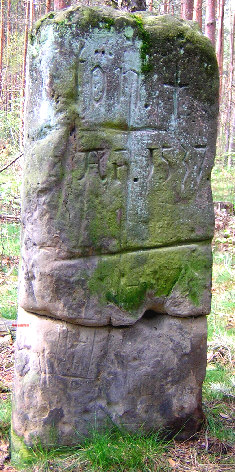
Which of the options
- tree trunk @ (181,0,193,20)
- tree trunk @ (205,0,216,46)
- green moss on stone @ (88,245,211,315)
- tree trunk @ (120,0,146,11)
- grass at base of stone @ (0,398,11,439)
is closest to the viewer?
green moss on stone @ (88,245,211,315)

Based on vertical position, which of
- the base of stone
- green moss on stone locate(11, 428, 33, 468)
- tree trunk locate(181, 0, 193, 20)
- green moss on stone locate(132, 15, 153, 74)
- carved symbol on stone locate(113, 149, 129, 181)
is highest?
tree trunk locate(181, 0, 193, 20)

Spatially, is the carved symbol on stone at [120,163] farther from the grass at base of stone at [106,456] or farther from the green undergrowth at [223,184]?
the green undergrowth at [223,184]

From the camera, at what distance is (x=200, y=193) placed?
8.30 ft

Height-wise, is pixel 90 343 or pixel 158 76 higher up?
pixel 158 76

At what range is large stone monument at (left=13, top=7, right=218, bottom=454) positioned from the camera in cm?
225

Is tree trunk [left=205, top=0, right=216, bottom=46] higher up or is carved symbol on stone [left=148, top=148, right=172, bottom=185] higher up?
tree trunk [left=205, top=0, right=216, bottom=46]

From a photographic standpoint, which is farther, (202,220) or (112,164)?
(202,220)

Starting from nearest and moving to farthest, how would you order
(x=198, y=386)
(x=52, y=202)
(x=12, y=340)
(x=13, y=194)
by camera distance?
(x=52, y=202) → (x=198, y=386) → (x=12, y=340) → (x=13, y=194)

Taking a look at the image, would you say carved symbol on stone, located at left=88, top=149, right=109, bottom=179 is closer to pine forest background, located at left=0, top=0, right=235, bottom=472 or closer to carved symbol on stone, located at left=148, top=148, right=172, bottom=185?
carved symbol on stone, located at left=148, top=148, right=172, bottom=185

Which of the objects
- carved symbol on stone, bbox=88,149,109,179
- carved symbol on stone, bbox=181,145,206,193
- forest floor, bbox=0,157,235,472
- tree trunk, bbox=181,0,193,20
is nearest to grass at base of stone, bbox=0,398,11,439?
forest floor, bbox=0,157,235,472

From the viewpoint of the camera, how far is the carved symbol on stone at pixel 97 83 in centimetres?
225

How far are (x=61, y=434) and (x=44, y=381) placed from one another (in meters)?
0.27

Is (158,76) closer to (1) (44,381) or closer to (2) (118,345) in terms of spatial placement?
(2) (118,345)

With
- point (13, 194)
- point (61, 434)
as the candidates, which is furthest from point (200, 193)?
point (13, 194)
